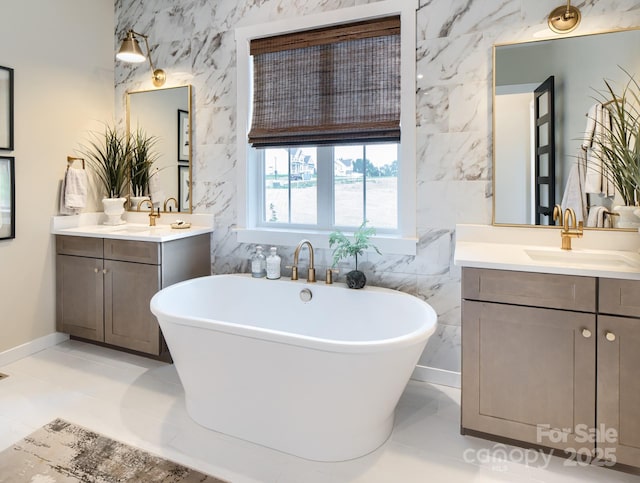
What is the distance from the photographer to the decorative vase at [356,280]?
8.18ft

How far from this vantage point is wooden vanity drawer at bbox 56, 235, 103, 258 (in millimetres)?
2881

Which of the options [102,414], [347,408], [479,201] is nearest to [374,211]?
[479,201]

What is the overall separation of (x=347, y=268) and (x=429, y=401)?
96 cm

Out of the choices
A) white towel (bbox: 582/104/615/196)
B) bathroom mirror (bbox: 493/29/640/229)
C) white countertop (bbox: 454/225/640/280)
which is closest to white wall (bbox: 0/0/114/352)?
white countertop (bbox: 454/225/640/280)

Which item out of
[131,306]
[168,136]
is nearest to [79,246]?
[131,306]

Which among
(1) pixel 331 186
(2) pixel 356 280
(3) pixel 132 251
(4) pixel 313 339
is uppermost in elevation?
(1) pixel 331 186

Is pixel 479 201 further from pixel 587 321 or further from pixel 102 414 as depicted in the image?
pixel 102 414

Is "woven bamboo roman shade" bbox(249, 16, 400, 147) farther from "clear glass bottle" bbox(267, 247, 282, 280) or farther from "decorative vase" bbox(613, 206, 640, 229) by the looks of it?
"decorative vase" bbox(613, 206, 640, 229)

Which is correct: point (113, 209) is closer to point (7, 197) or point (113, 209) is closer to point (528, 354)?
point (7, 197)

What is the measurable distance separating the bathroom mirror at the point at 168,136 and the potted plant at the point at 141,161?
0.03 metres

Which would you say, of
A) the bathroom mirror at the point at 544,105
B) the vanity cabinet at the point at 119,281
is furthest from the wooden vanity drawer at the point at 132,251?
the bathroom mirror at the point at 544,105

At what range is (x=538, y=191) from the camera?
227cm

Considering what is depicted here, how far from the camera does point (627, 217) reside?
2078 millimetres

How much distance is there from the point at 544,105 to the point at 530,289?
111 centimetres
